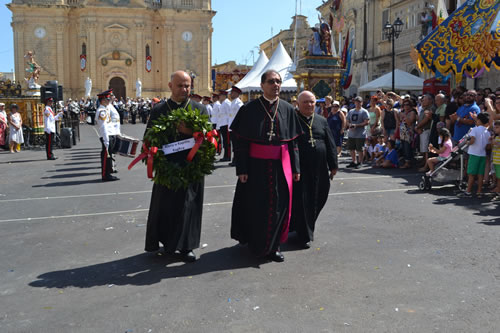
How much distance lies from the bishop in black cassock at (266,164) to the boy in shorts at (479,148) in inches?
187

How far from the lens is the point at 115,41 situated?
178 ft

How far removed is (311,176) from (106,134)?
272 inches

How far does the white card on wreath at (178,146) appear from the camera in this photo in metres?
5.48

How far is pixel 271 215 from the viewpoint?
18.0ft

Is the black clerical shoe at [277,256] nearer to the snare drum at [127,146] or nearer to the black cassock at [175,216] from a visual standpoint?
the black cassock at [175,216]

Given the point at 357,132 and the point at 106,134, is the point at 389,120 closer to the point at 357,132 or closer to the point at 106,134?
the point at 357,132

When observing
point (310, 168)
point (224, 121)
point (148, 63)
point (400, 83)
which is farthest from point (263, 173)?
point (148, 63)

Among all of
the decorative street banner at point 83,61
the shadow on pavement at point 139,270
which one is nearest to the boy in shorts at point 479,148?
the shadow on pavement at point 139,270

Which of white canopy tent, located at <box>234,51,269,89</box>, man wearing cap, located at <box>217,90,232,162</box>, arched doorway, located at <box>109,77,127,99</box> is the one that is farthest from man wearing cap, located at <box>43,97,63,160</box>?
arched doorway, located at <box>109,77,127,99</box>

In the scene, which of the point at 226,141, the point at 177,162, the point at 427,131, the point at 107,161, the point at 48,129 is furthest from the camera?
the point at 48,129

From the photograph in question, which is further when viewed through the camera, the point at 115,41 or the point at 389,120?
the point at 115,41

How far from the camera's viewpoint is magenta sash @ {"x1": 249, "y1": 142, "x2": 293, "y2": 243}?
5.56m

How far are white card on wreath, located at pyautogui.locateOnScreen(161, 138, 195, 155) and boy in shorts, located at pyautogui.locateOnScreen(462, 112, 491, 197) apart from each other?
575cm

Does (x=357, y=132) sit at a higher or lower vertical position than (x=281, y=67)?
lower
